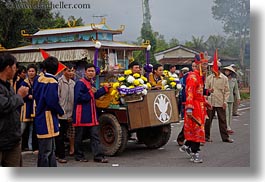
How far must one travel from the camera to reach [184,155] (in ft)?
18.9

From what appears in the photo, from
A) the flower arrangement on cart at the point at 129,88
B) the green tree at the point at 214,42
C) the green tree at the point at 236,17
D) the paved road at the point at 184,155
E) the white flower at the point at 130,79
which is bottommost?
the paved road at the point at 184,155

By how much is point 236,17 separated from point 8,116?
261 centimetres

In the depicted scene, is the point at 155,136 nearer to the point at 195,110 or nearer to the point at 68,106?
the point at 195,110

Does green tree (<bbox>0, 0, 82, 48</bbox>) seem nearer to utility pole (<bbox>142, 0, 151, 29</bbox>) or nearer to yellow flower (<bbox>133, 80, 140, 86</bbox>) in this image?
utility pole (<bbox>142, 0, 151, 29</bbox>)

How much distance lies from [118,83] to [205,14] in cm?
134

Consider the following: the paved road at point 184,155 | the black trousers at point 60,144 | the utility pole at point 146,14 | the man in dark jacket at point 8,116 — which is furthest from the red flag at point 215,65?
the man in dark jacket at point 8,116

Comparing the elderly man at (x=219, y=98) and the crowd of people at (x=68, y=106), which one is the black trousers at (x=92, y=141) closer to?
the crowd of people at (x=68, y=106)

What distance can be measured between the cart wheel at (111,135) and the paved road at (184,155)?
13cm

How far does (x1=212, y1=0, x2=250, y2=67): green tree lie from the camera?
473 cm

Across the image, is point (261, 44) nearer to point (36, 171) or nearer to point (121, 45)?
point (121, 45)

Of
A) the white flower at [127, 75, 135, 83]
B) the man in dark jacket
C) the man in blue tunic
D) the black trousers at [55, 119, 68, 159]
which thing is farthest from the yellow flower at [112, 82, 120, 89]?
the man in dark jacket

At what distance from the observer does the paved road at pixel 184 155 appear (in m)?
5.11

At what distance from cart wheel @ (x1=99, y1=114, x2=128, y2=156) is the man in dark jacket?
183 cm

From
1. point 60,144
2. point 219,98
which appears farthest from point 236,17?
point 60,144
